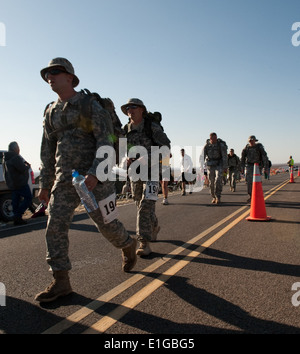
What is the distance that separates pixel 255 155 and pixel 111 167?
322 inches

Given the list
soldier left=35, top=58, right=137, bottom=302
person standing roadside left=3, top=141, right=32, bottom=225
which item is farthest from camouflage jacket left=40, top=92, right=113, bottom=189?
person standing roadside left=3, top=141, right=32, bottom=225

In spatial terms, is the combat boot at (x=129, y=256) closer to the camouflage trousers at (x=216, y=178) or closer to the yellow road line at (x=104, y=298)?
the yellow road line at (x=104, y=298)

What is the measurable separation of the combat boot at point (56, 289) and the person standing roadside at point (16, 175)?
558 cm

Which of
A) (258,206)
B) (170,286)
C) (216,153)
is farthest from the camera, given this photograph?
(216,153)

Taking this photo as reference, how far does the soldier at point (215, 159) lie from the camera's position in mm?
10640

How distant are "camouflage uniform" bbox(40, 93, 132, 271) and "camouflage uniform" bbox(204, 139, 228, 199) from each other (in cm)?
777

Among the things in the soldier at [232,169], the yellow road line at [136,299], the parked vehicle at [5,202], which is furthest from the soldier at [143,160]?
the soldier at [232,169]

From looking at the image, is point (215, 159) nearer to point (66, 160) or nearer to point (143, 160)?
point (143, 160)

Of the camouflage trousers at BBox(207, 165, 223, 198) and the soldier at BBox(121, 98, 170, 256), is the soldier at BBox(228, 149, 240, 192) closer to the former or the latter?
the camouflage trousers at BBox(207, 165, 223, 198)

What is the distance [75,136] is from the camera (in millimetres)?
3223

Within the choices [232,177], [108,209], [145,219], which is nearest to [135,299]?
[108,209]

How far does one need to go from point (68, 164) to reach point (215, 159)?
324 inches
